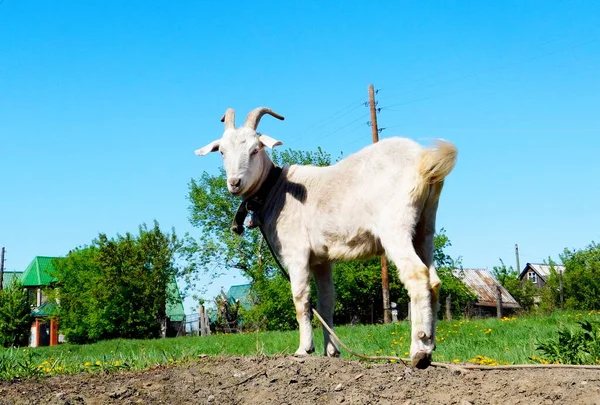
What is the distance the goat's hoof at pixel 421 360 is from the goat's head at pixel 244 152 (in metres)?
2.58

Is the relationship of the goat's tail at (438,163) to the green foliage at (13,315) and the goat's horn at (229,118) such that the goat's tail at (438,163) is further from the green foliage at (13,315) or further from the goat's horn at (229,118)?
the green foliage at (13,315)

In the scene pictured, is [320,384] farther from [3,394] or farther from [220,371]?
[3,394]

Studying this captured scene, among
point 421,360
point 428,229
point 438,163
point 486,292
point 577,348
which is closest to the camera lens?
point 421,360

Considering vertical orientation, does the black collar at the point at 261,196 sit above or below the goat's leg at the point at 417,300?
above

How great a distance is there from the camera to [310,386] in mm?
5344

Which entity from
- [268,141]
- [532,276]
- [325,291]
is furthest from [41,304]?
[268,141]

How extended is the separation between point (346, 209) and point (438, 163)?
110 centimetres

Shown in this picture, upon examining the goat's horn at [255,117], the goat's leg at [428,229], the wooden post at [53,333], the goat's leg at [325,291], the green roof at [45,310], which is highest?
the goat's horn at [255,117]

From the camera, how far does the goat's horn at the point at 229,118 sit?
25.1 feet

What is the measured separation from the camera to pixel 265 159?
25.3 feet

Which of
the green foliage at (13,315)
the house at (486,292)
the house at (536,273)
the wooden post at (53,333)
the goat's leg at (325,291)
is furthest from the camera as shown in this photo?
the house at (536,273)

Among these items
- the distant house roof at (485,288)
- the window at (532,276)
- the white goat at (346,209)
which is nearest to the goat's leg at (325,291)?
the white goat at (346,209)

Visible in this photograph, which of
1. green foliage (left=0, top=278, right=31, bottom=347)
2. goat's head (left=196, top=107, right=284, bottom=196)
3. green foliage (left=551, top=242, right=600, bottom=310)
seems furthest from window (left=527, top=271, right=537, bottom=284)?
goat's head (left=196, top=107, right=284, bottom=196)

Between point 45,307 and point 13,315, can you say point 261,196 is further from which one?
point 45,307
